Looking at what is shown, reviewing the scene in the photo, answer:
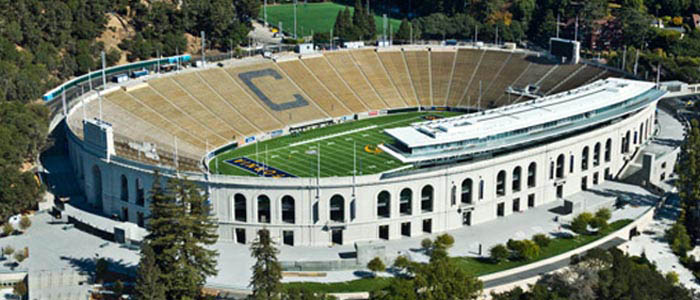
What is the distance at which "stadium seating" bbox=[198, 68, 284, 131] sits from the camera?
381 feet

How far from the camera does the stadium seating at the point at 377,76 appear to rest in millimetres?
128875

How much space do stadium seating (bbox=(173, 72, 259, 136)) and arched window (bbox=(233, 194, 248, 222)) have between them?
27.8 meters

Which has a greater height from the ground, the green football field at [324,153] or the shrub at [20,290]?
the green football field at [324,153]

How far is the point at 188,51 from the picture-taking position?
6368 inches

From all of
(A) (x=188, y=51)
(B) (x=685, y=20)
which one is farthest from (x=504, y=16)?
(A) (x=188, y=51)

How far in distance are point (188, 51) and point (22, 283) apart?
3552 inches

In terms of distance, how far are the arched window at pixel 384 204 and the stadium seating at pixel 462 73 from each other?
45543 millimetres

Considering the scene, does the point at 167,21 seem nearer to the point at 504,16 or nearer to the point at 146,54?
the point at 146,54

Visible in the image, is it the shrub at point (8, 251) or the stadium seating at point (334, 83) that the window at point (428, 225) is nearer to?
the stadium seating at point (334, 83)

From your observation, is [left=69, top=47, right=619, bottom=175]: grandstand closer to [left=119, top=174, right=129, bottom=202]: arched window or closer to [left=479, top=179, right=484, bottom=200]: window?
[left=119, top=174, right=129, bottom=202]: arched window

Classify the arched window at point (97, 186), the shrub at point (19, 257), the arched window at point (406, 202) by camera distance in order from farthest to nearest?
the arched window at point (97, 186), the arched window at point (406, 202), the shrub at point (19, 257)

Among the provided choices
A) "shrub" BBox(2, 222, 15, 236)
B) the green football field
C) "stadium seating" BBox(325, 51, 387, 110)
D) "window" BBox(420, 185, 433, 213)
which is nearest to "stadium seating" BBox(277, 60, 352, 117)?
the green football field

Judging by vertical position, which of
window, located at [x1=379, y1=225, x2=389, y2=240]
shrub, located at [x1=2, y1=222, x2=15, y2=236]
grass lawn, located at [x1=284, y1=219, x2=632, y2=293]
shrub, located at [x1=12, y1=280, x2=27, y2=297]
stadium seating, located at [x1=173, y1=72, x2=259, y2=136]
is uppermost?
stadium seating, located at [x1=173, y1=72, x2=259, y2=136]

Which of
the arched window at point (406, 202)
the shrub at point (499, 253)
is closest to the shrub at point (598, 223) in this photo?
the shrub at point (499, 253)
